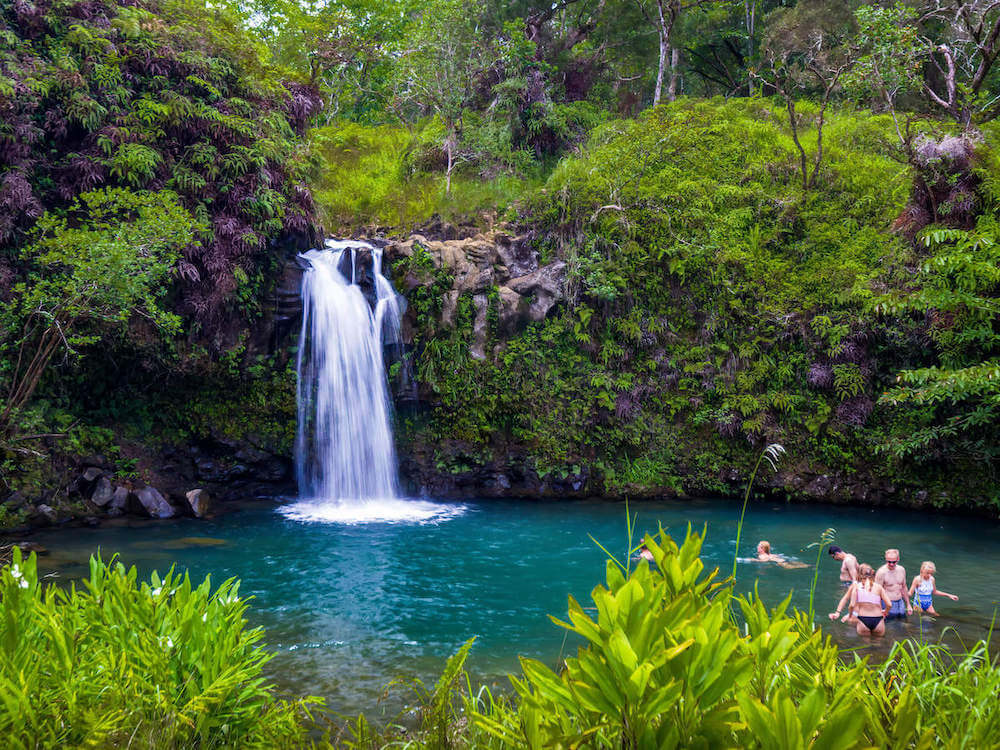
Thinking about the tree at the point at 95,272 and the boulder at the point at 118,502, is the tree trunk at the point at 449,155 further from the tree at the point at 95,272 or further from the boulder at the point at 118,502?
the boulder at the point at 118,502

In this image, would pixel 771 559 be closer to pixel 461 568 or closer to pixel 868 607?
pixel 868 607

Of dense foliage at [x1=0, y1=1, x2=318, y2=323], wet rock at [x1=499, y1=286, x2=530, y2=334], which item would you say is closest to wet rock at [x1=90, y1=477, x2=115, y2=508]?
dense foliage at [x1=0, y1=1, x2=318, y2=323]

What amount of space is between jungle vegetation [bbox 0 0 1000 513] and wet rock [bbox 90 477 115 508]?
0.89 m

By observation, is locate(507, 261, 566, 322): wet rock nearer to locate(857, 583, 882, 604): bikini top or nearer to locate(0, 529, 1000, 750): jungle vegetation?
locate(857, 583, 882, 604): bikini top

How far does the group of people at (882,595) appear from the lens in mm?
6965

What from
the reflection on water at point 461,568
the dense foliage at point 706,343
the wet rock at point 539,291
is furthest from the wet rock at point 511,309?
the reflection on water at point 461,568

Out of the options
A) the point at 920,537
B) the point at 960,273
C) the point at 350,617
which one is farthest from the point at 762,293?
the point at 350,617

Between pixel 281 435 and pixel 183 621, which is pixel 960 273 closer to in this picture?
pixel 183 621

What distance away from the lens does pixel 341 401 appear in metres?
15.0

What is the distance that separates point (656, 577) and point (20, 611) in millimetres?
2777

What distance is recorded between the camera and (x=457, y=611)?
7879 millimetres

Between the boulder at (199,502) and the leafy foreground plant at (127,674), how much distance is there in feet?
33.8

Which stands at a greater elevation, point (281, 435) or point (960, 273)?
point (960, 273)

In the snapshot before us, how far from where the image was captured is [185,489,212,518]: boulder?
41.5 ft
